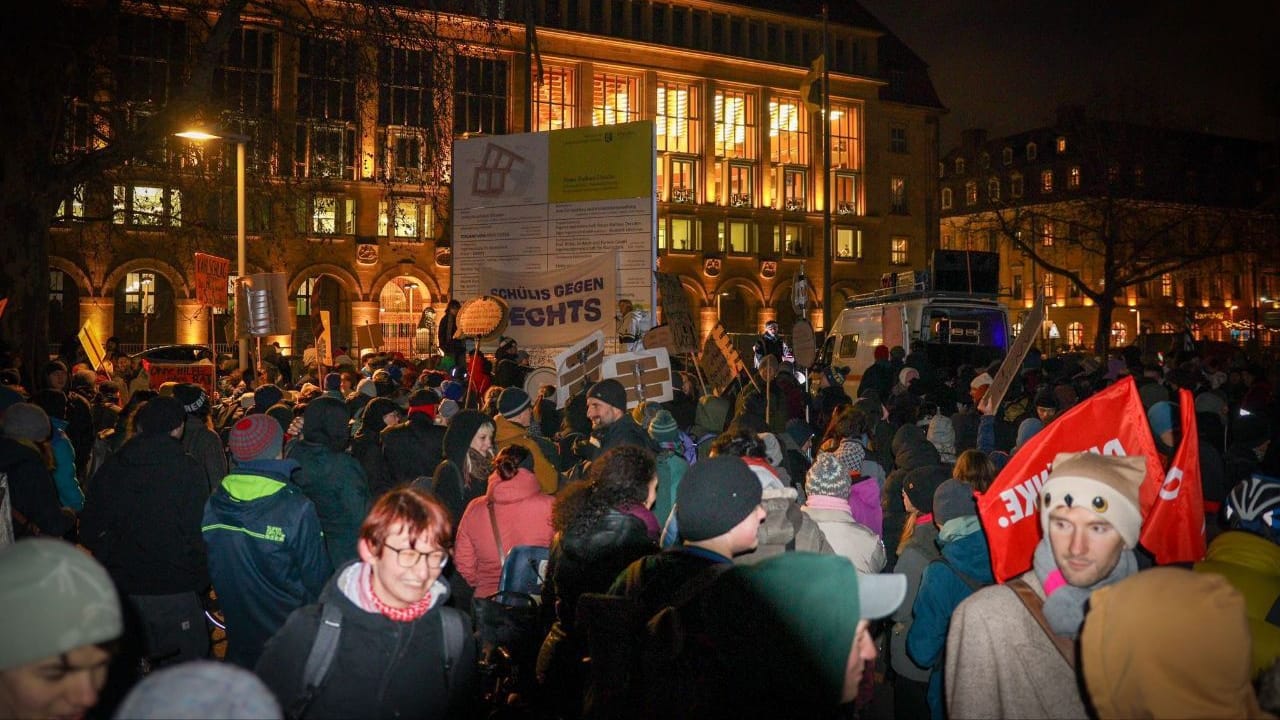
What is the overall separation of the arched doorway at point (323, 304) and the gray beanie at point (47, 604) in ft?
147

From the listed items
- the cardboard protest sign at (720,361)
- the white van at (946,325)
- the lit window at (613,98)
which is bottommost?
the cardboard protest sign at (720,361)

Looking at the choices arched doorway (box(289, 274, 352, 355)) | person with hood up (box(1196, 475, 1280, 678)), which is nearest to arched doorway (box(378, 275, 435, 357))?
arched doorway (box(289, 274, 352, 355))

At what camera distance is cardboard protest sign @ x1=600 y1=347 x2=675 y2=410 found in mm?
9117

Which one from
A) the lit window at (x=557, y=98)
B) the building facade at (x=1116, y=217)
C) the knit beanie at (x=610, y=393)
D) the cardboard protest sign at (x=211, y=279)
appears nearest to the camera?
the knit beanie at (x=610, y=393)

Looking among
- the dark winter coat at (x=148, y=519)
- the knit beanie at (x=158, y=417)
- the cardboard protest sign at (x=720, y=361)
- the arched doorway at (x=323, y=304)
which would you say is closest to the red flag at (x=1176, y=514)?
the dark winter coat at (x=148, y=519)

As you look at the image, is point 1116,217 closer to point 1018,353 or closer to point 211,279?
point 1018,353

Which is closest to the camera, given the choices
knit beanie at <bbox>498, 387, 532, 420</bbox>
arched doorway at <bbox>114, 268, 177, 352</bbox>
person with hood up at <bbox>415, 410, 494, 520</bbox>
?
person with hood up at <bbox>415, 410, 494, 520</bbox>

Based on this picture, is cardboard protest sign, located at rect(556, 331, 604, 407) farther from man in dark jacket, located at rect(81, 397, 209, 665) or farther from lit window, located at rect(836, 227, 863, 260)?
lit window, located at rect(836, 227, 863, 260)

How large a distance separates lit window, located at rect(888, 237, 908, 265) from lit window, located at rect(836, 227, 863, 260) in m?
2.43

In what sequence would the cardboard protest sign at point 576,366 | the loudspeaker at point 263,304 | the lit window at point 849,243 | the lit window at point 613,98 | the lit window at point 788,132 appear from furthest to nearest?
1. the lit window at point 849,243
2. the lit window at point 788,132
3. the lit window at point 613,98
4. the loudspeaker at point 263,304
5. the cardboard protest sign at point 576,366

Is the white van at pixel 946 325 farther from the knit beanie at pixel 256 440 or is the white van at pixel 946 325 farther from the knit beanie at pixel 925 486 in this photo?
the knit beanie at pixel 256 440

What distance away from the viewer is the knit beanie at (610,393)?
6.61 m

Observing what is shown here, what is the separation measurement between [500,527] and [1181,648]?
11.5 feet

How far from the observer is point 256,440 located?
14.7ft
